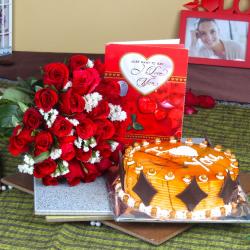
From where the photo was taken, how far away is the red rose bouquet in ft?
3.06

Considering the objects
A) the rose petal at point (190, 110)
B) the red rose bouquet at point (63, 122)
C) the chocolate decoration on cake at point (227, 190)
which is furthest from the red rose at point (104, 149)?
the rose petal at point (190, 110)

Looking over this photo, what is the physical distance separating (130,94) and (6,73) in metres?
0.95

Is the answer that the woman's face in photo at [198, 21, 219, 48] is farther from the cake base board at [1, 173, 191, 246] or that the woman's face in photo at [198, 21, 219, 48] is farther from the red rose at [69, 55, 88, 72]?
the cake base board at [1, 173, 191, 246]

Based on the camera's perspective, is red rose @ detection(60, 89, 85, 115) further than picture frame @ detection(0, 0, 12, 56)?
No

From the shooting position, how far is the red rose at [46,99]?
93 centimetres

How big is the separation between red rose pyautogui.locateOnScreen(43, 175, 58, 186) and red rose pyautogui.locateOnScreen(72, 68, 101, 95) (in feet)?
0.50

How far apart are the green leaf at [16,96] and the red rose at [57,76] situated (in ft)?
0.14

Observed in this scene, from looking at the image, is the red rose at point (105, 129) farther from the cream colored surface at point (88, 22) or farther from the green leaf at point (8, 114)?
the cream colored surface at point (88, 22)

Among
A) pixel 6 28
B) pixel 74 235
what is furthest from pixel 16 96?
pixel 6 28

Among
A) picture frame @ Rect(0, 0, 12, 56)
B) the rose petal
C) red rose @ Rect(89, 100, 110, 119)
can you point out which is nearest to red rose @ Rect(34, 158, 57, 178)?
red rose @ Rect(89, 100, 110, 119)

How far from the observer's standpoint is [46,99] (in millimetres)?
932

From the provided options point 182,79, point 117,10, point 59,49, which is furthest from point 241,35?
point 182,79

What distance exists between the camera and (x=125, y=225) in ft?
2.93

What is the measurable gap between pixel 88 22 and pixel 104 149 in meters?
1.39
